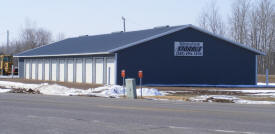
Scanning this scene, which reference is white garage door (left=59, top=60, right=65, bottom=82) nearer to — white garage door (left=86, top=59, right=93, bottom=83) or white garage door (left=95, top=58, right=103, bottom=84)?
white garage door (left=86, top=59, right=93, bottom=83)

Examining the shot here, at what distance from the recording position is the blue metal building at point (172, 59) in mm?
42219

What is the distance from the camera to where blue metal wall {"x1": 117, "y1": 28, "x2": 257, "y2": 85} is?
4234cm

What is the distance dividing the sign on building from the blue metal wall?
29 cm

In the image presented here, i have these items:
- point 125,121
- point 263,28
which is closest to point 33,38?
point 263,28

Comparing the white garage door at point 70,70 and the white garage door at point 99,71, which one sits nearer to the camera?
the white garage door at point 99,71

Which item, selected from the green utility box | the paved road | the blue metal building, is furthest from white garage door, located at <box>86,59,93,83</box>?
the paved road

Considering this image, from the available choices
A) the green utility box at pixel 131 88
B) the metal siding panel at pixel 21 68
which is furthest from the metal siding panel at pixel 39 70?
the green utility box at pixel 131 88

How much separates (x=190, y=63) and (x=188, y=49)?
113 cm

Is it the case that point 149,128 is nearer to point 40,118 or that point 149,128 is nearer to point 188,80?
point 40,118

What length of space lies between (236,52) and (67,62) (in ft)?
49.1

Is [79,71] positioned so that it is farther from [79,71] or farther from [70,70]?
[70,70]

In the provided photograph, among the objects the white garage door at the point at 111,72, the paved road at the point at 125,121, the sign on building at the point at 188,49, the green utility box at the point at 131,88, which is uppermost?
the sign on building at the point at 188,49

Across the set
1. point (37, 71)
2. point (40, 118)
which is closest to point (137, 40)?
point (37, 71)

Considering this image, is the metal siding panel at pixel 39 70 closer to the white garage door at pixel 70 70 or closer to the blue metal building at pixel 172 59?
the white garage door at pixel 70 70
